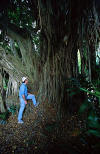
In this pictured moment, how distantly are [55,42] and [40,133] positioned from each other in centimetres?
182

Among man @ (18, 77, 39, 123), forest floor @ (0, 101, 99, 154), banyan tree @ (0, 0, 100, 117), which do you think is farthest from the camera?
man @ (18, 77, 39, 123)

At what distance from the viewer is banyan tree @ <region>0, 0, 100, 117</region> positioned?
54.3 inches

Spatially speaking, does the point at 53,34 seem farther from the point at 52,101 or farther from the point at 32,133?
the point at 32,133

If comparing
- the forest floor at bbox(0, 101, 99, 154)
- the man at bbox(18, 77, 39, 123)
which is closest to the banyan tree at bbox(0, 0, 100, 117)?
the man at bbox(18, 77, 39, 123)

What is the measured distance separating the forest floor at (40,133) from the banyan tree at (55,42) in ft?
1.14

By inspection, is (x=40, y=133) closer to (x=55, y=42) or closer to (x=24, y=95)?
(x=24, y=95)

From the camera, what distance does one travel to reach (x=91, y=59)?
161cm

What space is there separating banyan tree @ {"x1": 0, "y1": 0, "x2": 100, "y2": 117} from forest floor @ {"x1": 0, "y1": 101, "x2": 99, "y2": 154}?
348 millimetres

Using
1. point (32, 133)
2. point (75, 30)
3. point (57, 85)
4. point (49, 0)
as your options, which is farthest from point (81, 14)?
point (32, 133)

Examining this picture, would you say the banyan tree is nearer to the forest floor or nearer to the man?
the man

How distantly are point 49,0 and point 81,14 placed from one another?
465mm

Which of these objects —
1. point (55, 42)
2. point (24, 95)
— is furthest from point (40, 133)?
point (55, 42)

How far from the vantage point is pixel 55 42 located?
167 cm

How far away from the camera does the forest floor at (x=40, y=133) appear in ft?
5.93
